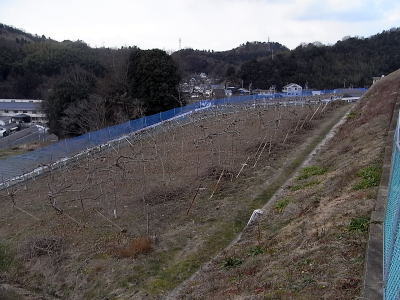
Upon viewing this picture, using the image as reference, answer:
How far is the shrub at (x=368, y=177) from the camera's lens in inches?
337

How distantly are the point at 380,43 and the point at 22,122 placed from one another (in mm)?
53001

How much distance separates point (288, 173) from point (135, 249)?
6738 millimetres

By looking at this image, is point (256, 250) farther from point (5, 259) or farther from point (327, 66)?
point (327, 66)

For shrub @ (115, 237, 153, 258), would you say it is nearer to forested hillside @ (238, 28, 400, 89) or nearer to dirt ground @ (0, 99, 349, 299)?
dirt ground @ (0, 99, 349, 299)

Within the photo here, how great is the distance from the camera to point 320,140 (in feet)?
62.1

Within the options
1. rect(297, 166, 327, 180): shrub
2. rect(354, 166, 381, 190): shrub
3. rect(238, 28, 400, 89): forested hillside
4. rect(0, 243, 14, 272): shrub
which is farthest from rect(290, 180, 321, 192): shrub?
rect(238, 28, 400, 89): forested hillside

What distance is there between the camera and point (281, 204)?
11.0 metres

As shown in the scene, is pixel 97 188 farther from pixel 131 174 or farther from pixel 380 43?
pixel 380 43

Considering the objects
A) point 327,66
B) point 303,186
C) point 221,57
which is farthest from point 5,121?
point 221,57

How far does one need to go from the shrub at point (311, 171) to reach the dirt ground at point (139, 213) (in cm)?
115

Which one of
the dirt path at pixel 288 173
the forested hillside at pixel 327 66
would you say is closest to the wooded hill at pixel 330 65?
the forested hillside at pixel 327 66

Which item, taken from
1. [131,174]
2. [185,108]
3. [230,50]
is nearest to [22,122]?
[185,108]

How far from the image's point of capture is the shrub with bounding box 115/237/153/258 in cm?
990

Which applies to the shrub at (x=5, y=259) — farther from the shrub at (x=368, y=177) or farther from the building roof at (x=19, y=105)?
the building roof at (x=19, y=105)
